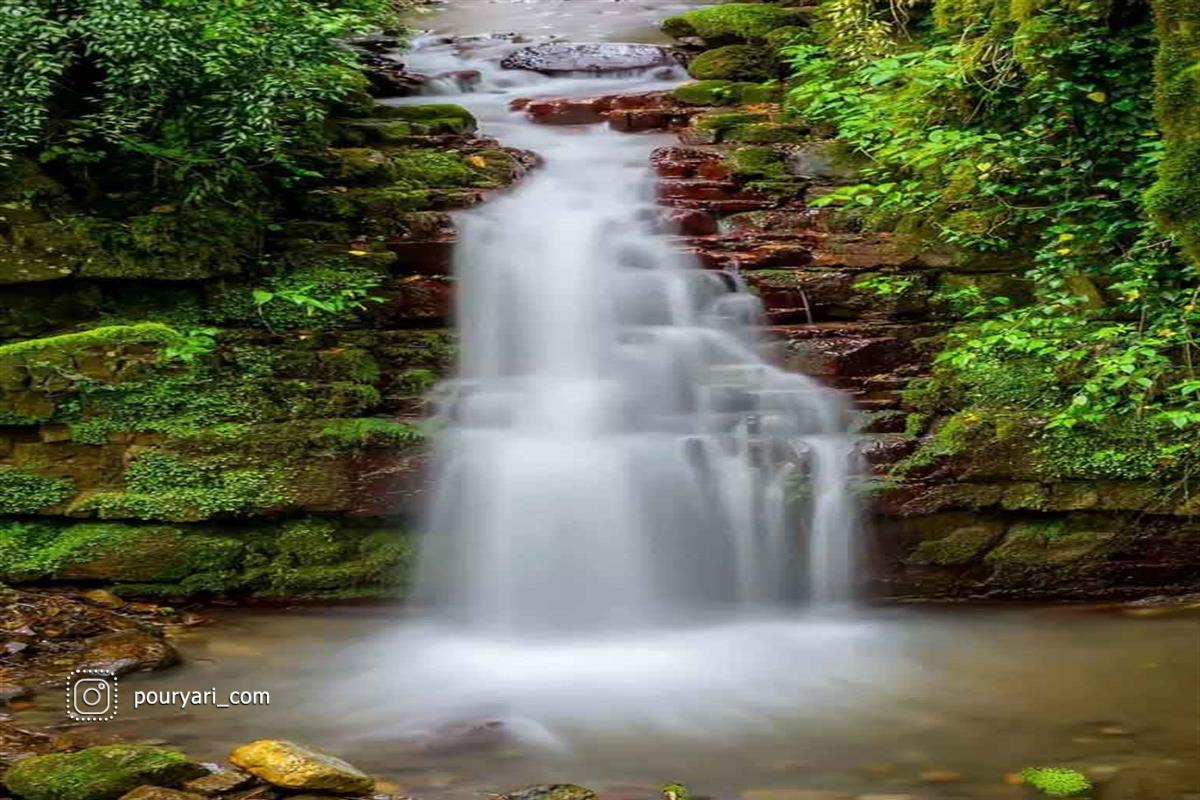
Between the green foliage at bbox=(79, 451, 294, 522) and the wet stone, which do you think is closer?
the wet stone

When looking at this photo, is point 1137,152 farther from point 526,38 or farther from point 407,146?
point 526,38

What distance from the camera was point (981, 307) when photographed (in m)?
7.02

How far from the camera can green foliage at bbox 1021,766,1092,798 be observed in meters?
4.23

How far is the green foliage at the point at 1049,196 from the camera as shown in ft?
21.2

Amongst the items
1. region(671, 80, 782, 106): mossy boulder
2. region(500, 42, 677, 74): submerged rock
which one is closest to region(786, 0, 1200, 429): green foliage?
region(671, 80, 782, 106): mossy boulder

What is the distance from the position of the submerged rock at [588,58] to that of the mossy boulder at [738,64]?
72cm

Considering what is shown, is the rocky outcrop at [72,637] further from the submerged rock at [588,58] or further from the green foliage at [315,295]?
the submerged rock at [588,58]

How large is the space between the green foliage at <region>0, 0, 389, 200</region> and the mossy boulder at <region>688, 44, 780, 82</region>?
4.80m

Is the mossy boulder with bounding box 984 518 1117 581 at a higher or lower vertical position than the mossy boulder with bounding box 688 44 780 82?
lower

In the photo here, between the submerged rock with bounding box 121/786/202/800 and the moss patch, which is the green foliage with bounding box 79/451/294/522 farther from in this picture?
the moss patch

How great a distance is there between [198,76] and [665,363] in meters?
3.48

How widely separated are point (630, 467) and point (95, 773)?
139 inches

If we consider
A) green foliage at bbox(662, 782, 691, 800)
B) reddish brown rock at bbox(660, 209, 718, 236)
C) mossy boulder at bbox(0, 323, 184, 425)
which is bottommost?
green foliage at bbox(662, 782, 691, 800)

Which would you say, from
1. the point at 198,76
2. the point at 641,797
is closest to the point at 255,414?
the point at 198,76
